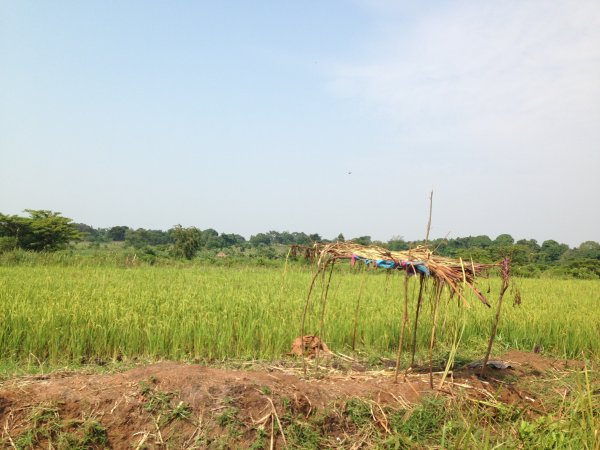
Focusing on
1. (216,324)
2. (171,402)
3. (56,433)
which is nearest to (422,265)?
(171,402)

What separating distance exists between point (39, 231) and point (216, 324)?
21.7m

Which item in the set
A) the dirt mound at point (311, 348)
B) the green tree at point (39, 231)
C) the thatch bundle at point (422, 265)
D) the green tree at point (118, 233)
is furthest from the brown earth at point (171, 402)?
the green tree at point (118, 233)

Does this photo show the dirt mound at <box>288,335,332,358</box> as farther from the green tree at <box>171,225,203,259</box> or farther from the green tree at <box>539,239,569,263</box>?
the green tree at <box>539,239,569,263</box>

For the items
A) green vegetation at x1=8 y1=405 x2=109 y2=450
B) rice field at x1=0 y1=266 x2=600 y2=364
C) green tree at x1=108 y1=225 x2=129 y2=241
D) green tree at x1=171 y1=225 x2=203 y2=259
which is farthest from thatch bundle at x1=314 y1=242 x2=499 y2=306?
green tree at x1=108 y1=225 x2=129 y2=241

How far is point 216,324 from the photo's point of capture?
6016 millimetres

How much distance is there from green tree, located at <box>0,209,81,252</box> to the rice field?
16.8m

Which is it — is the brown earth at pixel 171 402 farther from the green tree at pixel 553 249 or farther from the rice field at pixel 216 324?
the green tree at pixel 553 249

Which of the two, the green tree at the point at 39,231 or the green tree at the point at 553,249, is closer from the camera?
the green tree at the point at 39,231

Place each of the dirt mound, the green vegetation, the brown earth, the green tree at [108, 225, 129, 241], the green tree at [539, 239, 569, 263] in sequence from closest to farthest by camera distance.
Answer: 1. the green vegetation
2. the brown earth
3. the dirt mound
4. the green tree at [539, 239, 569, 263]
5. the green tree at [108, 225, 129, 241]

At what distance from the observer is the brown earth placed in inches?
134

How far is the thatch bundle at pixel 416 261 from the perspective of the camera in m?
4.11

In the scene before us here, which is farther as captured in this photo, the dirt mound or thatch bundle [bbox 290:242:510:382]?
the dirt mound

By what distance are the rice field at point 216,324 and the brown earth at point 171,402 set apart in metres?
0.87

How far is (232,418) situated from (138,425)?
2.12 ft
